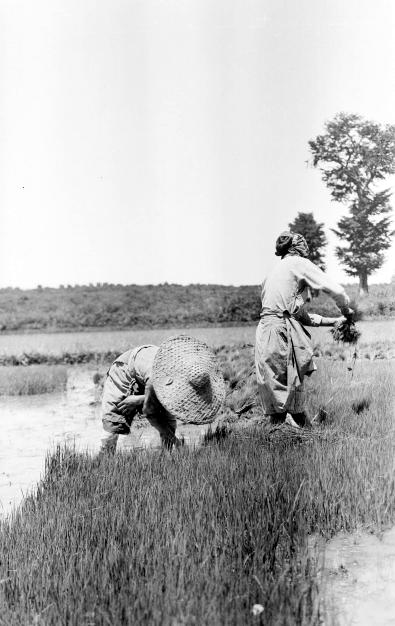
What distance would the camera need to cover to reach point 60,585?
2338mm

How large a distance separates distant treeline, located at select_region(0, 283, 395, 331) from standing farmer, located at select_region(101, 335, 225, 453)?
1525cm

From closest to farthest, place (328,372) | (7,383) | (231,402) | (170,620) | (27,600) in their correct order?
1. (170,620)
2. (27,600)
3. (231,402)
4. (328,372)
5. (7,383)

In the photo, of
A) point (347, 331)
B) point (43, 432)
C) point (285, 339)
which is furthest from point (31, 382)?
point (347, 331)

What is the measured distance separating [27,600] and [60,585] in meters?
0.12

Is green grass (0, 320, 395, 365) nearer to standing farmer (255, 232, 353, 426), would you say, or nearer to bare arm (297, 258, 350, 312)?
standing farmer (255, 232, 353, 426)

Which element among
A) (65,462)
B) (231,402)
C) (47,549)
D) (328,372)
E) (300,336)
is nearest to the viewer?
(47,549)

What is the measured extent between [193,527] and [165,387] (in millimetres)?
1376

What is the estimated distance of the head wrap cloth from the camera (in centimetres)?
490

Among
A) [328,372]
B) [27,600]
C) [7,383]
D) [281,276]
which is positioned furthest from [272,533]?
[7,383]

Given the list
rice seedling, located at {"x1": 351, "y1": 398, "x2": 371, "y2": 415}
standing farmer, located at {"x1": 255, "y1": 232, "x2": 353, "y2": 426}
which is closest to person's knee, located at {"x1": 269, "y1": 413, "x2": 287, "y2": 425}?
standing farmer, located at {"x1": 255, "y1": 232, "x2": 353, "y2": 426}

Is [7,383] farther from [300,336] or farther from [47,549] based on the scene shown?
[47,549]

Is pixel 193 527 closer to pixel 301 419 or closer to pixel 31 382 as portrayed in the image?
pixel 301 419

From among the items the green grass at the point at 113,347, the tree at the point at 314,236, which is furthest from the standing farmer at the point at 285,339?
the tree at the point at 314,236

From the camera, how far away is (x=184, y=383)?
4133 millimetres
